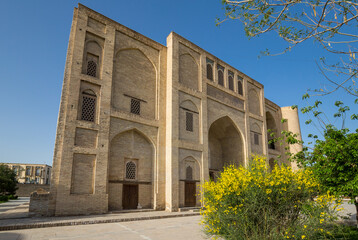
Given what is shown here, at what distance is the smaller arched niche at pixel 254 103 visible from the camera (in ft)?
68.6

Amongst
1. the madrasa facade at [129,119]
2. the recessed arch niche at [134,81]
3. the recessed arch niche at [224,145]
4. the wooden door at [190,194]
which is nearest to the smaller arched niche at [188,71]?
the madrasa facade at [129,119]

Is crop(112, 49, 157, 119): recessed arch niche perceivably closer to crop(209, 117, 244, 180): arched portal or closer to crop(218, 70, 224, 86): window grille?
crop(218, 70, 224, 86): window grille

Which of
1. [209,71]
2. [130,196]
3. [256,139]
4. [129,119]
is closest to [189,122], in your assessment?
[129,119]

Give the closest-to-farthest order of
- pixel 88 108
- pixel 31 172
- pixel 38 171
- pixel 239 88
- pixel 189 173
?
pixel 88 108, pixel 189 173, pixel 239 88, pixel 31 172, pixel 38 171

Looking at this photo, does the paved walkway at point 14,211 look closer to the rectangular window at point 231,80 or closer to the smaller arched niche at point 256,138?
the rectangular window at point 231,80

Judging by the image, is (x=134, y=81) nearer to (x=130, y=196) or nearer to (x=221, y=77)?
(x=130, y=196)

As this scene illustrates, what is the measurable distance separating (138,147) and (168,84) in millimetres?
4086

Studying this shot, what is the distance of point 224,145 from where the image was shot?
19906 mm

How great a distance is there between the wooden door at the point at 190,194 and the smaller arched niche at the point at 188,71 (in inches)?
230

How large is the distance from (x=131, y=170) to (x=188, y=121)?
4458mm

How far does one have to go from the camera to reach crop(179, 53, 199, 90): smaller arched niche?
15375 mm

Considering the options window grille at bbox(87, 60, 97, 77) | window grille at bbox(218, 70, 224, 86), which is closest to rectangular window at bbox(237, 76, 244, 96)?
window grille at bbox(218, 70, 224, 86)

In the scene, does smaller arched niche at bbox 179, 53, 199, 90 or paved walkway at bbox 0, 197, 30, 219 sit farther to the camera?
smaller arched niche at bbox 179, 53, 199, 90

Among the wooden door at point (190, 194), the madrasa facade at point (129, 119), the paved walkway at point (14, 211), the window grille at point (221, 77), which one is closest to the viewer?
the paved walkway at point (14, 211)
